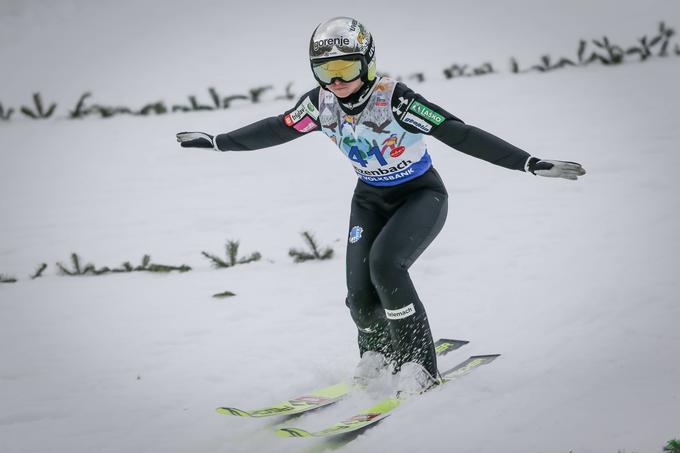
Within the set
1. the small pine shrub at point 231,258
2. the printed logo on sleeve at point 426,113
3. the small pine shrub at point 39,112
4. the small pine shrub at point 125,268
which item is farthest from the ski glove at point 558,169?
the small pine shrub at point 39,112

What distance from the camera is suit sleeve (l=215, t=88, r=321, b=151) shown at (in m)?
6.04

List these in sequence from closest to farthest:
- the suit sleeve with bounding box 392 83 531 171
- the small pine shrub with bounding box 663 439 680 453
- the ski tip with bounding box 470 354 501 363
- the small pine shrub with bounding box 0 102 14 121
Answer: the small pine shrub with bounding box 663 439 680 453 < the suit sleeve with bounding box 392 83 531 171 < the ski tip with bounding box 470 354 501 363 < the small pine shrub with bounding box 0 102 14 121

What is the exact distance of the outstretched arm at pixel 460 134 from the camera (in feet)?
17.3

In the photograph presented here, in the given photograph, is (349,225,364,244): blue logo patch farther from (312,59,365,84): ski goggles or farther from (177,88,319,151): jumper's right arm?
(312,59,365,84): ski goggles

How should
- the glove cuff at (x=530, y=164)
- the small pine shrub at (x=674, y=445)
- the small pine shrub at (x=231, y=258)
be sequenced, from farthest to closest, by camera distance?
the small pine shrub at (x=231, y=258), the glove cuff at (x=530, y=164), the small pine shrub at (x=674, y=445)

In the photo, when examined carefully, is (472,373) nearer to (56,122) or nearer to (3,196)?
(3,196)

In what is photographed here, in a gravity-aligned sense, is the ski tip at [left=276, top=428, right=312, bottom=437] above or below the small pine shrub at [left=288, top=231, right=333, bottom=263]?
below

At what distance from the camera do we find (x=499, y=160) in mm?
5355

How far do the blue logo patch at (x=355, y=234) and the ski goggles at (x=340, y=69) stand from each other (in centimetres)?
111

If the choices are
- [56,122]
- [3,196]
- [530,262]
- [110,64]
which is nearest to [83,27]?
[110,64]

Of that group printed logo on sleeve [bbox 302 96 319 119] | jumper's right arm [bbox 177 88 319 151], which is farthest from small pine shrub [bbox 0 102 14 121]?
printed logo on sleeve [bbox 302 96 319 119]

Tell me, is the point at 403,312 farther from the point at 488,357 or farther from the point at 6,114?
the point at 6,114

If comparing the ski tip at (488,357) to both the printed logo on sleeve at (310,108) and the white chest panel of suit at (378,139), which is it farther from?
the printed logo on sleeve at (310,108)

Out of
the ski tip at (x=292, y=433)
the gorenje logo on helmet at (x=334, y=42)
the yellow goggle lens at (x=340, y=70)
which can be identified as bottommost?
the ski tip at (x=292, y=433)
